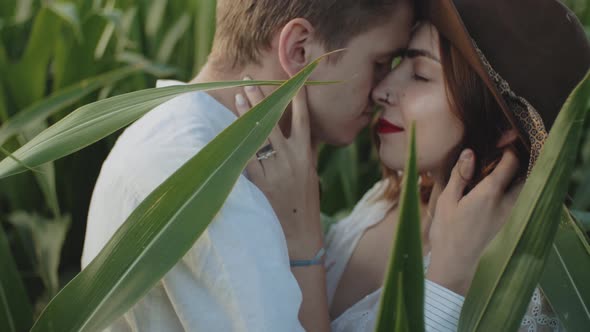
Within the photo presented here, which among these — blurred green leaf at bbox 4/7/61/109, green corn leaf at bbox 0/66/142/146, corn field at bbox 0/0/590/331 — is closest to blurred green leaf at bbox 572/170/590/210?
corn field at bbox 0/0/590/331

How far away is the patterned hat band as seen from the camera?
45.1 inches

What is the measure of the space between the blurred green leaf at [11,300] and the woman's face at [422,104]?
736 millimetres

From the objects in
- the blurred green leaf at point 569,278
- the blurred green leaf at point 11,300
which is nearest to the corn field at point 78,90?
the blurred green leaf at point 11,300

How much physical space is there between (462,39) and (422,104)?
0.59ft

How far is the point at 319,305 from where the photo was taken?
1263mm

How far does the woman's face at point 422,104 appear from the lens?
133cm

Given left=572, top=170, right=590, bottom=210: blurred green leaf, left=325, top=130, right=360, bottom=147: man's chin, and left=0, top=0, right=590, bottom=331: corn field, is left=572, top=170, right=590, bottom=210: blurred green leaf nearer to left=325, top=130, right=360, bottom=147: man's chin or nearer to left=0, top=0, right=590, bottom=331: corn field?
left=0, top=0, right=590, bottom=331: corn field

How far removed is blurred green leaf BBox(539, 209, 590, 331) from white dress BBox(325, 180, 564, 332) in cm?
24

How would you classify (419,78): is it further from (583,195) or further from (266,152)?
(583,195)

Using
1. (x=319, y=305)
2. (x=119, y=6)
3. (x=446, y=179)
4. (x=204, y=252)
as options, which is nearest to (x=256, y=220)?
(x=204, y=252)

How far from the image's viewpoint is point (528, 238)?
2.38ft

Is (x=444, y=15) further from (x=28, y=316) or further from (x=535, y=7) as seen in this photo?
(x=28, y=316)

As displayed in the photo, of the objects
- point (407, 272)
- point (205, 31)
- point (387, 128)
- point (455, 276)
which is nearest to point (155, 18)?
point (205, 31)

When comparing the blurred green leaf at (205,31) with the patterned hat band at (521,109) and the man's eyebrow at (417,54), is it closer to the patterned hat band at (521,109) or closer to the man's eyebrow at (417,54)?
the man's eyebrow at (417,54)
